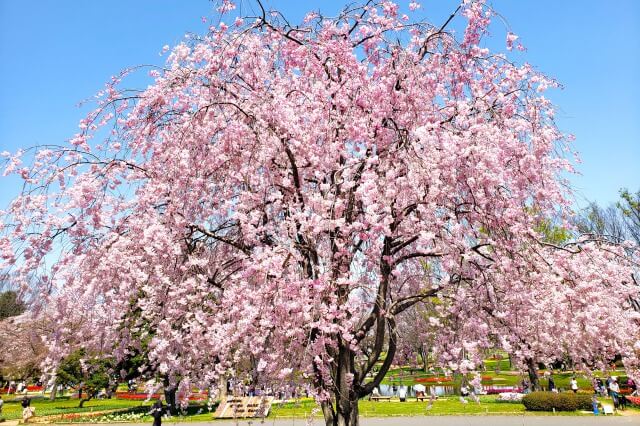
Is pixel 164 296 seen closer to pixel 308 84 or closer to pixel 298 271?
Answer: pixel 298 271

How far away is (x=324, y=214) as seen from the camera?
240 inches

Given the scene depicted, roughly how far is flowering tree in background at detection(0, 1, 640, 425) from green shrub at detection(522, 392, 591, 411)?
1342 cm

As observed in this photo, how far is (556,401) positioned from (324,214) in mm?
18346

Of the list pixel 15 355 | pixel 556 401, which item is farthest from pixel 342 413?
pixel 15 355

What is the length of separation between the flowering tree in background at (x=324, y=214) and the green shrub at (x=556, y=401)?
13424 millimetres

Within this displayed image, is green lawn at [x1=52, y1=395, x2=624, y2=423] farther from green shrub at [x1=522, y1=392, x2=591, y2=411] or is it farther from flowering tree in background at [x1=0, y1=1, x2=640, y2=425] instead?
flowering tree in background at [x1=0, y1=1, x2=640, y2=425]

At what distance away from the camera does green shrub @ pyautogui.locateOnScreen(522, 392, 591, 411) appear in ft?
62.8

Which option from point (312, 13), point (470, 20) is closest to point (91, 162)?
point (312, 13)

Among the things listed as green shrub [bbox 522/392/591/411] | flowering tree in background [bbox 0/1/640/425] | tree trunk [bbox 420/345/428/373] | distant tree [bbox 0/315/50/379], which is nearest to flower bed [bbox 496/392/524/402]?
green shrub [bbox 522/392/591/411]

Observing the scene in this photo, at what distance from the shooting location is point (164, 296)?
695 cm

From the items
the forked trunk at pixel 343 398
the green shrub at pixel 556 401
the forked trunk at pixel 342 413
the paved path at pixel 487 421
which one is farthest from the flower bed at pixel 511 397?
the forked trunk at pixel 343 398

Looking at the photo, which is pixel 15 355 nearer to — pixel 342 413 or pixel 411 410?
pixel 411 410

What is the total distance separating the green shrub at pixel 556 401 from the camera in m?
19.2

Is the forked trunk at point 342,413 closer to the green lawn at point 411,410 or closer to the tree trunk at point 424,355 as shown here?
the tree trunk at point 424,355
